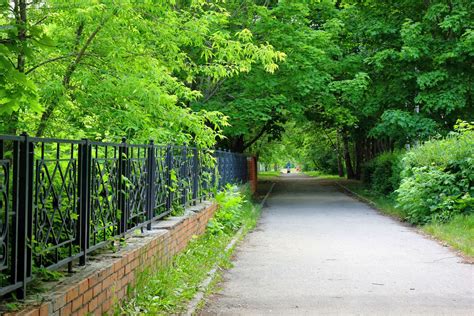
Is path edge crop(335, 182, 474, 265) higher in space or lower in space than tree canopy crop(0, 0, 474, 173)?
lower

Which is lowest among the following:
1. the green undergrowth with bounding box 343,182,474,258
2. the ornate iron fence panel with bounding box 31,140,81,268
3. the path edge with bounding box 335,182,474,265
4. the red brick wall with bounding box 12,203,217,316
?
the path edge with bounding box 335,182,474,265

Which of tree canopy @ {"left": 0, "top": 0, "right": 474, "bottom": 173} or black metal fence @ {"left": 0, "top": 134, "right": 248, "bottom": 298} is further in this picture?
tree canopy @ {"left": 0, "top": 0, "right": 474, "bottom": 173}

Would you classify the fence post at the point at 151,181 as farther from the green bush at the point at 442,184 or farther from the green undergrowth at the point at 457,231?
the green bush at the point at 442,184

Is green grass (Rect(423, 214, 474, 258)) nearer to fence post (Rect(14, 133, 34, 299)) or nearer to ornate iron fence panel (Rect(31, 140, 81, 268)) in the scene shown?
ornate iron fence panel (Rect(31, 140, 81, 268))

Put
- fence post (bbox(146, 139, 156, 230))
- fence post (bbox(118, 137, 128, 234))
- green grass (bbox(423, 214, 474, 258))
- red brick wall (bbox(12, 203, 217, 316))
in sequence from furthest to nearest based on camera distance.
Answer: green grass (bbox(423, 214, 474, 258))
fence post (bbox(146, 139, 156, 230))
fence post (bbox(118, 137, 128, 234))
red brick wall (bbox(12, 203, 217, 316))

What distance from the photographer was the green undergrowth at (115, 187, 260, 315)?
6000 mm

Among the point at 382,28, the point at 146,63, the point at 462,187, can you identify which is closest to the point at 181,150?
the point at 146,63

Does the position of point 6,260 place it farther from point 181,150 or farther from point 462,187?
point 462,187

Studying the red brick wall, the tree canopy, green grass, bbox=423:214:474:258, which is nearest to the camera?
the red brick wall

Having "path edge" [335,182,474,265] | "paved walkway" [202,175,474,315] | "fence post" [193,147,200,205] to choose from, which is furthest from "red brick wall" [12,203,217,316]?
"path edge" [335,182,474,265]

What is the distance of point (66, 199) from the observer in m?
5.03

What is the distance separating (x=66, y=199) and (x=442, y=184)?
12052 mm

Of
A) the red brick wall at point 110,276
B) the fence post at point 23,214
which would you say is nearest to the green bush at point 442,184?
the red brick wall at point 110,276

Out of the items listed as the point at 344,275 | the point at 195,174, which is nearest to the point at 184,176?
the point at 195,174
